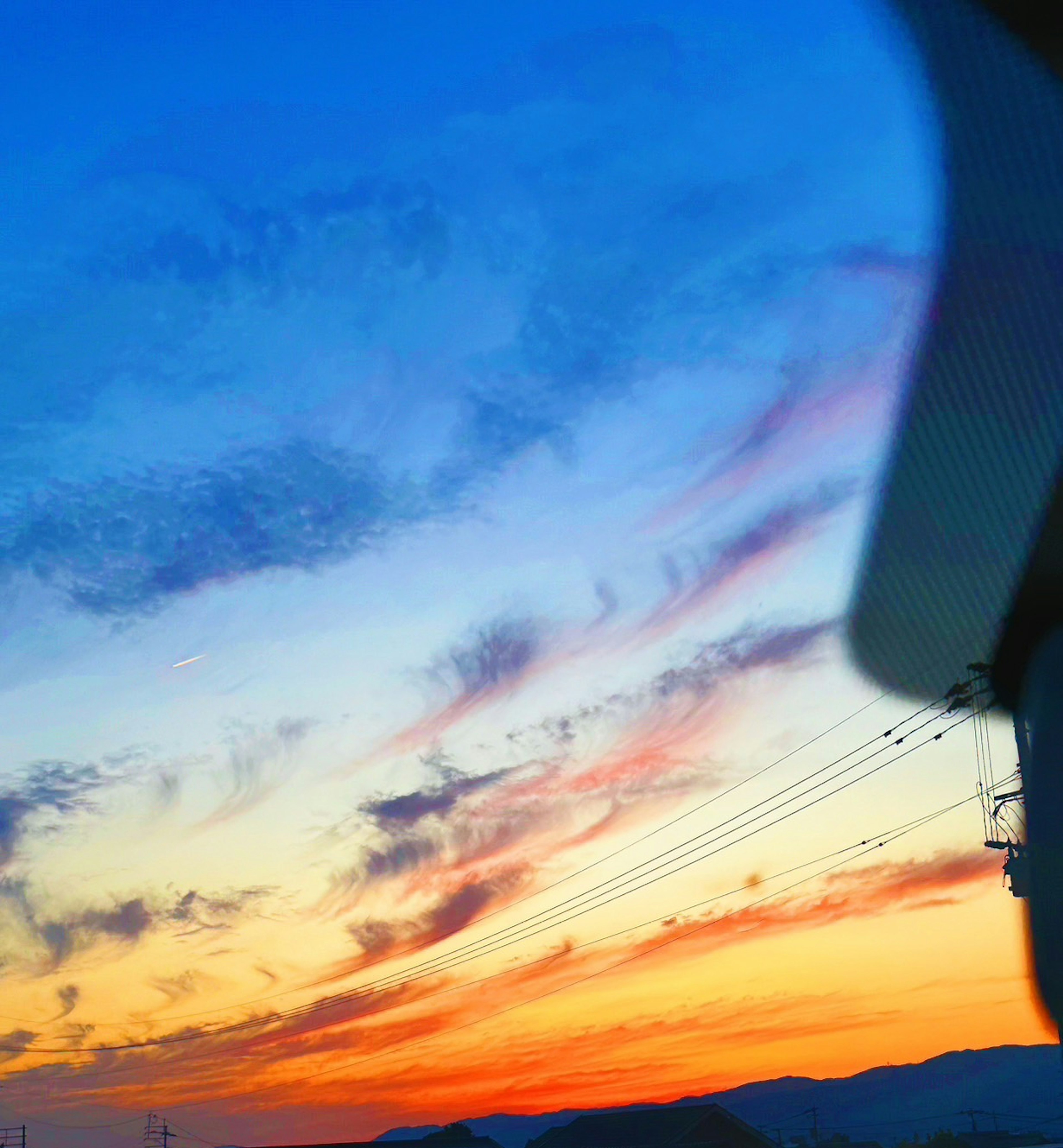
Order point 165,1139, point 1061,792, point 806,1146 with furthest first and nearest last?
1. point 806,1146
2. point 165,1139
3. point 1061,792

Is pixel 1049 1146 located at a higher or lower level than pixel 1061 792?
lower

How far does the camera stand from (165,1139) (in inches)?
2837

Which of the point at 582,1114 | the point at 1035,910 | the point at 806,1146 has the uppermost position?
the point at 1035,910

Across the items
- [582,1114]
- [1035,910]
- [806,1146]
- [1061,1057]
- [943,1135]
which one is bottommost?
[806,1146]

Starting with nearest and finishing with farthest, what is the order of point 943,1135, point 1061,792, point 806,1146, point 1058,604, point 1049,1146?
Result: point 1049,1146 < point 1061,792 < point 1058,604 < point 943,1135 < point 806,1146

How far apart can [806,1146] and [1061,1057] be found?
87988mm

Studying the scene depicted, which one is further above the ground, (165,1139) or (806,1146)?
(165,1139)

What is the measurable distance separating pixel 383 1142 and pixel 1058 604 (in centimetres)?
3411

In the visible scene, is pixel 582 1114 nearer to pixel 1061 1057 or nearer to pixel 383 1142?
pixel 383 1142

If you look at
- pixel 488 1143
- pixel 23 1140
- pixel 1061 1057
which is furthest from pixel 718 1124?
pixel 23 1140

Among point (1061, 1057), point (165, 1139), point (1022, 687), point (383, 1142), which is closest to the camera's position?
point (1022, 687)

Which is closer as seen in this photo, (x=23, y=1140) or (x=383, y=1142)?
(x=383, y=1142)

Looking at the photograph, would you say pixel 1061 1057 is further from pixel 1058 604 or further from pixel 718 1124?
pixel 718 1124

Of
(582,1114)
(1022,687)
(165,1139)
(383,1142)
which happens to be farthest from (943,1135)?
(1022,687)
